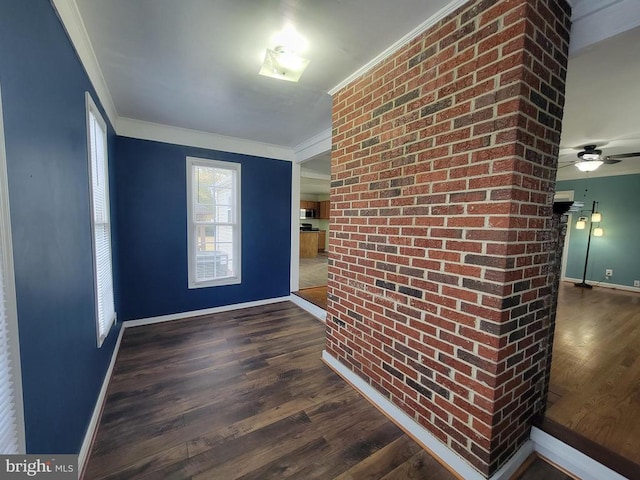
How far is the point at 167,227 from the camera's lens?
3.33m

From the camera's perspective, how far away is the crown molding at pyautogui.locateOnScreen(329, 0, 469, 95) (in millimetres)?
1384

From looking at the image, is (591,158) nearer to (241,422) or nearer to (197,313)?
(241,422)

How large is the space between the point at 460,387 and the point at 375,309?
690mm

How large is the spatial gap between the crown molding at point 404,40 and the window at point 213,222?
2.09m

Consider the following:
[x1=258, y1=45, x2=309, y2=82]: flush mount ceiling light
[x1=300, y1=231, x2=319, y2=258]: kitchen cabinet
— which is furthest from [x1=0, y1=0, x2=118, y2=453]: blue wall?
[x1=300, y1=231, x2=319, y2=258]: kitchen cabinet

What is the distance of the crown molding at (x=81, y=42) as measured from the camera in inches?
51.8

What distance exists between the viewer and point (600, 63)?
1761 mm

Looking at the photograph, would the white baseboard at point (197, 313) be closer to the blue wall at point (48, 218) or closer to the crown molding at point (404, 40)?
the blue wall at point (48, 218)

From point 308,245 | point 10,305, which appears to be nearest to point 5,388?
point 10,305

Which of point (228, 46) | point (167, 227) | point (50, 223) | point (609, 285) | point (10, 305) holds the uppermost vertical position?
point (228, 46)

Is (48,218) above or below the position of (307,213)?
below

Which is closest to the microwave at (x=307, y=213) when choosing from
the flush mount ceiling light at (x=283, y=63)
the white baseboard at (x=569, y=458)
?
the flush mount ceiling light at (x=283, y=63)

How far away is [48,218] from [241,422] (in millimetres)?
1579

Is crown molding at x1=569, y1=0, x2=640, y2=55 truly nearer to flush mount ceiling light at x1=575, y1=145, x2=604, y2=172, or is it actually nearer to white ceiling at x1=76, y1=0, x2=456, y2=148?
white ceiling at x1=76, y1=0, x2=456, y2=148
